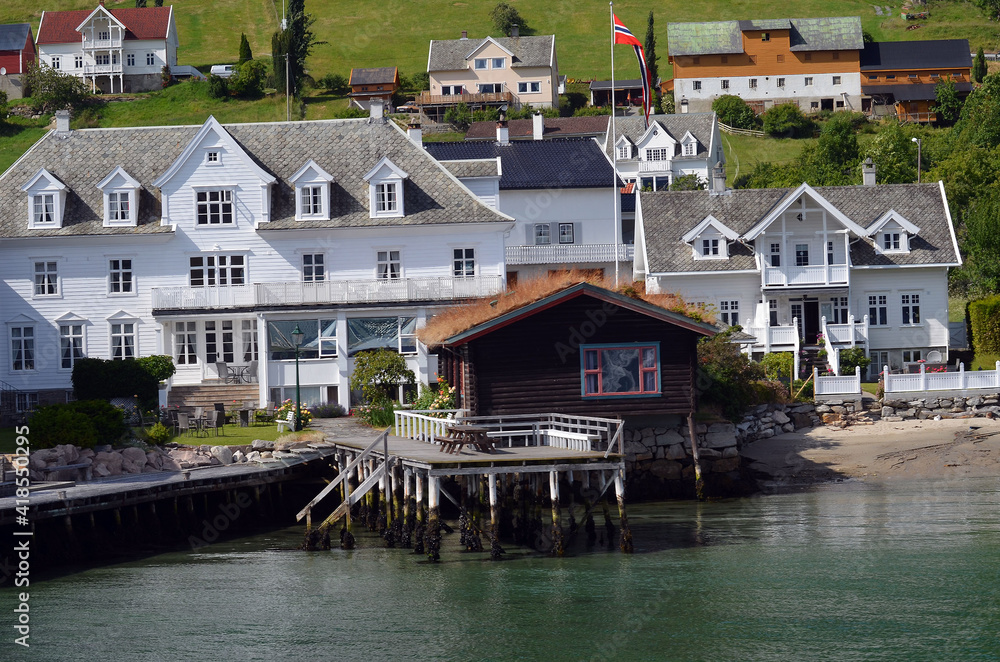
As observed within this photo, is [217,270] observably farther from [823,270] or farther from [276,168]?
[823,270]

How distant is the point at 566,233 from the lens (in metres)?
63.2

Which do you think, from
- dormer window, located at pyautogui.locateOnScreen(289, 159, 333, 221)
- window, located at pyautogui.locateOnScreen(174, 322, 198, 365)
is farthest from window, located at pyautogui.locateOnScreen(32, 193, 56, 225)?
dormer window, located at pyautogui.locateOnScreen(289, 159, 333, 221)

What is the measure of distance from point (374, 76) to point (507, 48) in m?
13.3

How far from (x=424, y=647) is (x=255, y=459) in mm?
15419

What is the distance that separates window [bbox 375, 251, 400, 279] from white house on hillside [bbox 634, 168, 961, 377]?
10314 mm

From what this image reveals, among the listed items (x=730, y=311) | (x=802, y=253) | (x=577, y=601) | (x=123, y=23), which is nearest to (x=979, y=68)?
(x=802, y=253)

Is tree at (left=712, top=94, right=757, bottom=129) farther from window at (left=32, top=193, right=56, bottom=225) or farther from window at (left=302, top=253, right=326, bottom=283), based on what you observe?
window at (left=32, top=193, right=56, bottom=225)

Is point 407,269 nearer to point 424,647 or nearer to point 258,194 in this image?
point 258,194

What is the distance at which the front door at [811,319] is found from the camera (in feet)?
166

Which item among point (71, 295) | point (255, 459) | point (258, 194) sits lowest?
point (255, 459)

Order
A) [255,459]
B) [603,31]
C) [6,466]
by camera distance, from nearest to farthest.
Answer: [6,466]
[255,459]
[603,31]

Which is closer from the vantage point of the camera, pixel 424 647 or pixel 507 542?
pixel 424 647

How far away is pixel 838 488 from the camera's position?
36.9 m

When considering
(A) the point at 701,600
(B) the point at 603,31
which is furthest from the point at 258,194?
(B) the point at 603,31
